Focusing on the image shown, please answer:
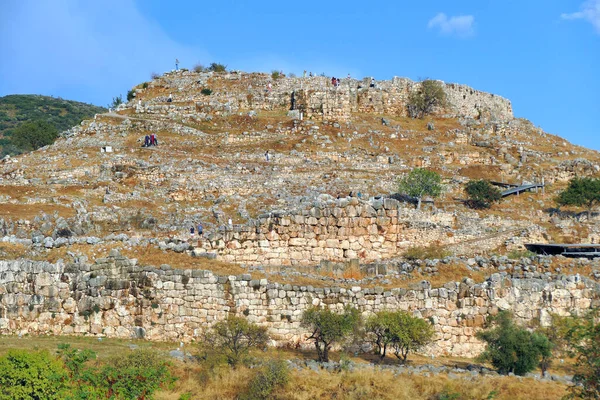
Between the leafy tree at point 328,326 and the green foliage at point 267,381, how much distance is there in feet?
8.33

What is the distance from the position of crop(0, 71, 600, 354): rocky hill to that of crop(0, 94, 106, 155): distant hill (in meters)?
51.9

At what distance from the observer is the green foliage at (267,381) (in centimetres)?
1465

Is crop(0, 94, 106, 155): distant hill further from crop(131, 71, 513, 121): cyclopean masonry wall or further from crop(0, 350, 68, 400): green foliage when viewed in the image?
crop(0, 350, 68, 400): green foliage

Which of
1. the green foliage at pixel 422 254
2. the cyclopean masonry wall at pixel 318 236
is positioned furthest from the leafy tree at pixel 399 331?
the green foliage at pixel 422 254

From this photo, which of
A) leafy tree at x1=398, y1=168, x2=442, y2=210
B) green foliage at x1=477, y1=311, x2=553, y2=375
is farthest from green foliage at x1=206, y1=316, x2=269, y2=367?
leafy tree at x1=398, y1=168, x2=442, y2=210

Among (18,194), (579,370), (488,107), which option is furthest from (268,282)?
(488,107)

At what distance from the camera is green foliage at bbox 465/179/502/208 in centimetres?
4431

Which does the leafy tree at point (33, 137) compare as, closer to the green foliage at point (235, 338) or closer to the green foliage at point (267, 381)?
the green foliage at point (235, 338)

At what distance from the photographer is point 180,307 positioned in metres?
18.4

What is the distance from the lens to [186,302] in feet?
60.4

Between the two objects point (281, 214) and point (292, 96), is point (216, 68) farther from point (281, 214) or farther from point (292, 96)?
point (281, 214)

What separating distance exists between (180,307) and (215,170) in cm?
2688

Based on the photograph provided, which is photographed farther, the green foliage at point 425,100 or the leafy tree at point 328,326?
the green foliage at point 425,100

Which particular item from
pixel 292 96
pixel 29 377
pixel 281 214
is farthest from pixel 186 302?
pixel 292 96
